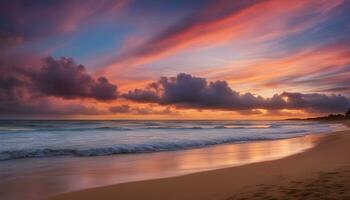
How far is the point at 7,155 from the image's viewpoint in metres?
14.2

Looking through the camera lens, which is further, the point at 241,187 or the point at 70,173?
the point at 70,173

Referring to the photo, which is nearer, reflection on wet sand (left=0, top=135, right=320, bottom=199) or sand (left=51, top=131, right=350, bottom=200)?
sand (left=51, top=131, right=350, bottom=200)

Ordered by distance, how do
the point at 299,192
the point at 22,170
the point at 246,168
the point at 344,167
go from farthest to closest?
1. the point at 22,170
2. the point at 246,168
3. the point at 344,167
4. the point at 299,192

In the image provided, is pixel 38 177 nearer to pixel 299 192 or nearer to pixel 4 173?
pixel 4 173

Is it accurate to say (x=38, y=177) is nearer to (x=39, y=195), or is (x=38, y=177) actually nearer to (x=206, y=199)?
(x=39, y=195)

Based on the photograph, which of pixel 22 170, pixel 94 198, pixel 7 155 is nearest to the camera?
pixel 94 198

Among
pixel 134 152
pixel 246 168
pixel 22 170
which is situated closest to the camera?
pixel 246 168

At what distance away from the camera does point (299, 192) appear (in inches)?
245

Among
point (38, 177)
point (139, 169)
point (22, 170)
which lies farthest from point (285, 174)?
point (22, 170)

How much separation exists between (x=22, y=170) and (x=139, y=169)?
147 inches

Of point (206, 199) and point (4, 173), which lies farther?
point (4, 173)

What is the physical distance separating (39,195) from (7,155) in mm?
8077

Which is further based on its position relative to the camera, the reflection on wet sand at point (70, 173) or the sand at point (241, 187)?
the reflection on wet sand at point (70, 173)

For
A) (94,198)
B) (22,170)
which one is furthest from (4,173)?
(94,198)
